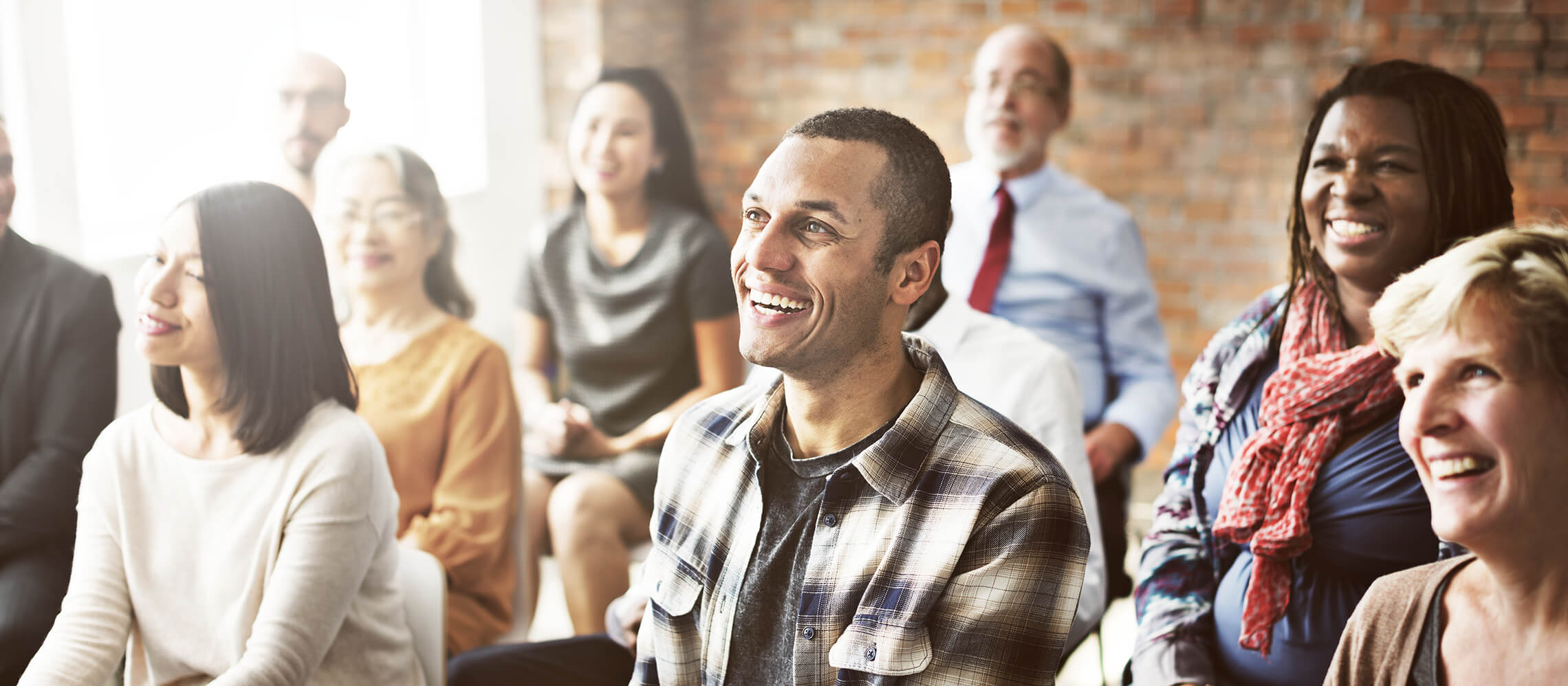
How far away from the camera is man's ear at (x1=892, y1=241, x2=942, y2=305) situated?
1.32m

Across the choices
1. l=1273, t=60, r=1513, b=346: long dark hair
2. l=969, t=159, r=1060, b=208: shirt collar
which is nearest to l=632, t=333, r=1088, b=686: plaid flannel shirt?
l=1273, t=60, r=1513, b=346: long dark hair

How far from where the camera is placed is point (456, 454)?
2207 millimetres

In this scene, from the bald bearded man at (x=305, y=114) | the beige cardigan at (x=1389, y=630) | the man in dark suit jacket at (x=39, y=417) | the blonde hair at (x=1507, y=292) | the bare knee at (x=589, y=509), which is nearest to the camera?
the blonde hair at (x=1507, y=292)

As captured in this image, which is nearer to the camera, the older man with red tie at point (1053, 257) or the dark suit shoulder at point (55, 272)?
the dark suit shoulder at point (55, 272)

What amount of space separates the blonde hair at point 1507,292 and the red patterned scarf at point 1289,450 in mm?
370

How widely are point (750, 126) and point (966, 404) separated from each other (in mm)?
3625

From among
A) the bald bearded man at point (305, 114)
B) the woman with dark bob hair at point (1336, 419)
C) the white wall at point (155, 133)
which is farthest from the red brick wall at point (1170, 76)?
the woman with dark bob hair at point (1336, 419)

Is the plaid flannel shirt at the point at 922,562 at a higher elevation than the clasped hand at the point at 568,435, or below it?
higher

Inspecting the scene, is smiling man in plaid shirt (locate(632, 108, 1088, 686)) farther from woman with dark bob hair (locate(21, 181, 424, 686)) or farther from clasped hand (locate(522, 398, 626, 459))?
clasped hand (locate(522, 398, 626, 459))

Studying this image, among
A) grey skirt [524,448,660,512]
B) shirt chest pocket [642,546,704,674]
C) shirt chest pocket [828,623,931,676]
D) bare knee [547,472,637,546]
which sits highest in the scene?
shirt chest pocket [828,623,931,676]

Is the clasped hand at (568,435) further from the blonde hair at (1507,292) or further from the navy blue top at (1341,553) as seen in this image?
the blonde hair at (1507,292)

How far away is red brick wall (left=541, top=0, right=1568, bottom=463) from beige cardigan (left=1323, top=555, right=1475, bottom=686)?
10.8 feet

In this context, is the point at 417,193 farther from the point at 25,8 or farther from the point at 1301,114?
the point at 1301,114

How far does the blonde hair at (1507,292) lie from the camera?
109 cm
